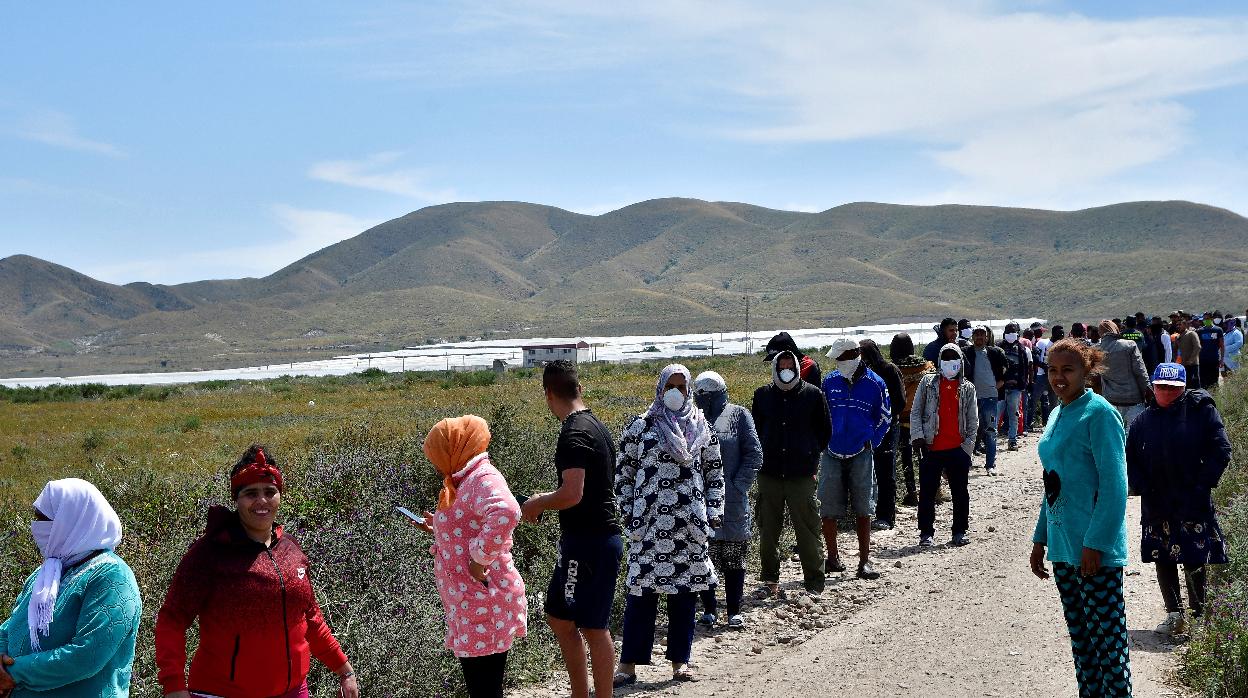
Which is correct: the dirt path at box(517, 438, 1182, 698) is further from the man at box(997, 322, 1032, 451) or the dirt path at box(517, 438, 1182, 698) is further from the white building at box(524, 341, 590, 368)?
the white building at box(524, 341, 590, 368)

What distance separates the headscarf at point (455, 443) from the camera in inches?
164

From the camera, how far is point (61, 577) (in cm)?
320

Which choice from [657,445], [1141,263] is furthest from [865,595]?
[1141,263]

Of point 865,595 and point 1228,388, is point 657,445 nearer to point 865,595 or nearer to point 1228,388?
point 865,595

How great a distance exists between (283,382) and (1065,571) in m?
52.2

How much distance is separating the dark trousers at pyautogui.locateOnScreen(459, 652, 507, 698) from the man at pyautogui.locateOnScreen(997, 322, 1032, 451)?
11.5 metres

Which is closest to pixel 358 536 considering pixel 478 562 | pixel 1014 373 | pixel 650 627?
pixel 650 627

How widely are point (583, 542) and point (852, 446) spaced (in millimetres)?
3870

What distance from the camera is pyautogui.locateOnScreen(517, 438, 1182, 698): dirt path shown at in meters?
5.67

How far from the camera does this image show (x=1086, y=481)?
14.8ft

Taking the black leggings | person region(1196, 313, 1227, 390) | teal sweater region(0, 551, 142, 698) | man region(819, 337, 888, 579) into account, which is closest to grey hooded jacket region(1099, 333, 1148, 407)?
man region(819, 337, 888, 579)

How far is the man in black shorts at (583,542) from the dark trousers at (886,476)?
18.1 feet

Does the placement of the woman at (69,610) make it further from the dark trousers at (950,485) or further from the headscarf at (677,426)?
the dark trousers at (950,485)

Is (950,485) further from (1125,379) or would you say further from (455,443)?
(455,443)
